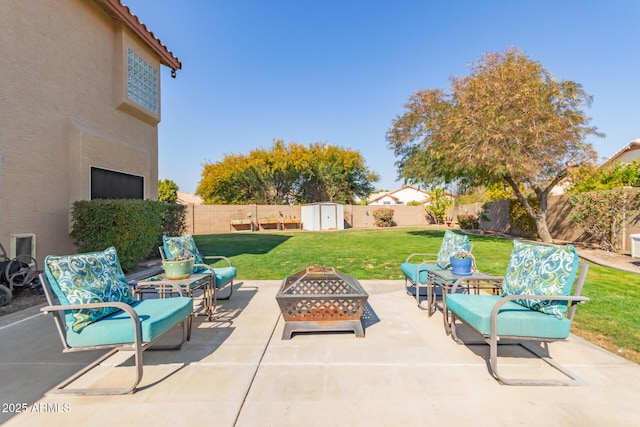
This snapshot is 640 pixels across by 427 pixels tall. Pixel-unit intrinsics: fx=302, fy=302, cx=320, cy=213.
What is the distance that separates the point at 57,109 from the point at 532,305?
7.80 metres

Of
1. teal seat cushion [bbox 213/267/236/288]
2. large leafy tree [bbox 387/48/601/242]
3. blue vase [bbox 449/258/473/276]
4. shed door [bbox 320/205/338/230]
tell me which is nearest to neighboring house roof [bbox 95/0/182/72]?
teal seat cushion [bbox 213/267/236/288]

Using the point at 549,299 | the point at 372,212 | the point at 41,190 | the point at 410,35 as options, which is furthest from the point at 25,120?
the point at 372,212

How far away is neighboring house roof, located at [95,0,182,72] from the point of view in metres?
6.33

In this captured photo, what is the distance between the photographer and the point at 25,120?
5.02 meters

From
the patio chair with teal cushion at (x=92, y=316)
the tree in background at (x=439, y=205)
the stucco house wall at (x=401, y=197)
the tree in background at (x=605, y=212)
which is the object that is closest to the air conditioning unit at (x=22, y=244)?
the patio chair with teal cushion at (x=92, y=316)

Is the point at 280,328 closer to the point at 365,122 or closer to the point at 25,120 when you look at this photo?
the point at 25,120

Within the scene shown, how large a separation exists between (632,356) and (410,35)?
11.8m

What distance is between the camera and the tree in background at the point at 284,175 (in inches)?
1011

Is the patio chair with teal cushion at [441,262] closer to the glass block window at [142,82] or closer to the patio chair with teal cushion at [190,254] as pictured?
the patio chair with teal cushion at [190,254]

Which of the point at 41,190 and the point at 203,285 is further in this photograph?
the point at 41,190

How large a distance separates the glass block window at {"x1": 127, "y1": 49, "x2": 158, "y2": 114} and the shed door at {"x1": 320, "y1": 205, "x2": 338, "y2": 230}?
Answer: 13923 millimetres

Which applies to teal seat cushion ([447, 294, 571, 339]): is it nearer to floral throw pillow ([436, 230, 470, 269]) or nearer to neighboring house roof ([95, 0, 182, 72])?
floral throw pillow ([436, 230, 470, 269])

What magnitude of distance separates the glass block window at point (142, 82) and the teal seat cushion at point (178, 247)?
16.0 ft

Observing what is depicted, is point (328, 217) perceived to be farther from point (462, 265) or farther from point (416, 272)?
point (462, 265)
